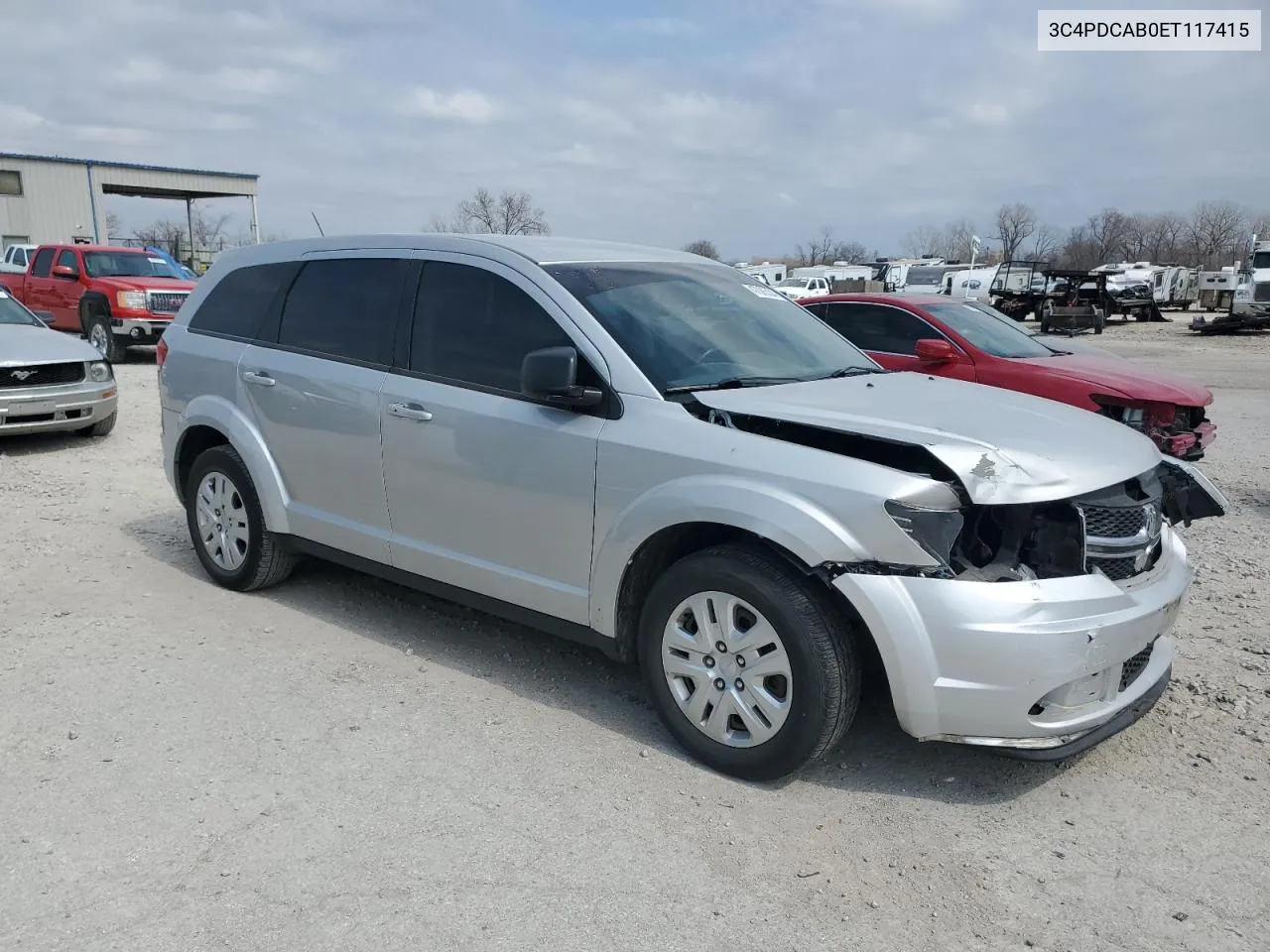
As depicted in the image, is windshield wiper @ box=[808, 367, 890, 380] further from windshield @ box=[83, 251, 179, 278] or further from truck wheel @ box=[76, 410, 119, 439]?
windshield @ box=[83, 251, 179, 278]

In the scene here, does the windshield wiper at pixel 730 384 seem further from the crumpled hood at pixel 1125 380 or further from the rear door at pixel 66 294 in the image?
the rear door at pixel 66 294

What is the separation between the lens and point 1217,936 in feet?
9.04

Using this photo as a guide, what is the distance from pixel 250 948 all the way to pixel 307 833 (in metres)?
0.55

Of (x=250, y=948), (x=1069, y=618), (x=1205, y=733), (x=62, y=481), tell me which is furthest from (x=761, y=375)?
(x=62, y=481)

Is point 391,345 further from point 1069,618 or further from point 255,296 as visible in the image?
point 1069,618

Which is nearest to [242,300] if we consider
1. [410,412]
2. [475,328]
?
[410,412]

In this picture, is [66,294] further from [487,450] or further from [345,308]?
[487,450]

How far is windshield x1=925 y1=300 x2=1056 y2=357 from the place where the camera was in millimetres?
8500

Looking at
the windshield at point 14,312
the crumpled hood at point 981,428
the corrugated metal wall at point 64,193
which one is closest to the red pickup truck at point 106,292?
the windshield at point 14,312

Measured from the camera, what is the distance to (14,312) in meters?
10.3

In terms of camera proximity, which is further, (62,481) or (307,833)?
(62,481)

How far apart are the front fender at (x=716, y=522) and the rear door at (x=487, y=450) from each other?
0.11 m

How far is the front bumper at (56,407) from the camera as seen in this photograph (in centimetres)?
891

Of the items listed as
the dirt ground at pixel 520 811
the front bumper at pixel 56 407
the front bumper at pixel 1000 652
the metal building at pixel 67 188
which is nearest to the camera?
the dirt ground at pixel 520 811
